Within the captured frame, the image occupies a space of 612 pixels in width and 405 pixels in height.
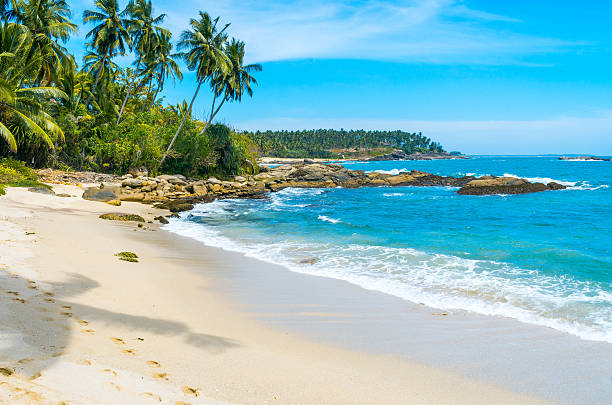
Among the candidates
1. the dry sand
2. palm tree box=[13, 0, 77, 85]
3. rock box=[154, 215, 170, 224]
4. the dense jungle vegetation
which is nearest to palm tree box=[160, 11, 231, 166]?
the dense jungle vegetation

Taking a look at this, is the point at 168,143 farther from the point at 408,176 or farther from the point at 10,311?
the point at 10,311

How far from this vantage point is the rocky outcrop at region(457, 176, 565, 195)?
122 ft

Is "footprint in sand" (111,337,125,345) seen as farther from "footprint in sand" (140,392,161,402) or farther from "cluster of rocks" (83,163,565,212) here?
"cluster of rocks" (83,163,565,212)

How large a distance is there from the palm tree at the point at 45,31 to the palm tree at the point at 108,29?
307 cm

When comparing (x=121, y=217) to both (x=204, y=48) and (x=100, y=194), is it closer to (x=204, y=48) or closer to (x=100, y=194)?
(x=100, y=194)

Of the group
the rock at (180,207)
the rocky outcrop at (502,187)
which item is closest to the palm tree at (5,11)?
the rock at (180,207)

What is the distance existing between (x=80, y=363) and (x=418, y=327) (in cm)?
533

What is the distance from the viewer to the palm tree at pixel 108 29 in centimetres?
3344

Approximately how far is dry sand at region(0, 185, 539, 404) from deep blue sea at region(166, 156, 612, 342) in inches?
141

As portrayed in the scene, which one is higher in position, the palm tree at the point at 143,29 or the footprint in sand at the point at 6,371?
the palm tree at the point at 143,29

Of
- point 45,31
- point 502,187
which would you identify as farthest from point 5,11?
point 502,187

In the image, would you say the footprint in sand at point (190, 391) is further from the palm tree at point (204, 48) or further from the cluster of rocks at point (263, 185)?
the palm tree at point (204, 48)

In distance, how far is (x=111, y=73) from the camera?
4319 cm

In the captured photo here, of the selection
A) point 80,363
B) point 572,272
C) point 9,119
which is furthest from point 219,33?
point 80,363
